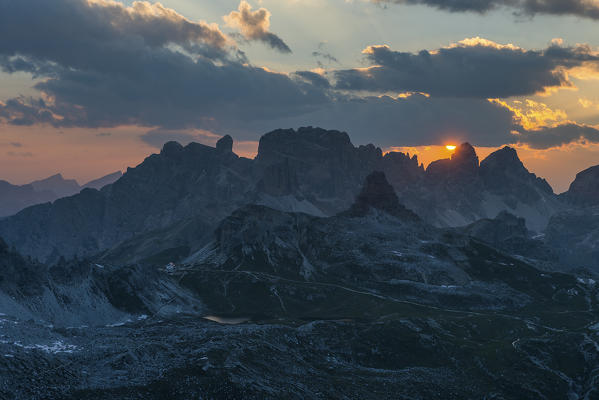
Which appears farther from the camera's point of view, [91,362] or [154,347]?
[154,347]

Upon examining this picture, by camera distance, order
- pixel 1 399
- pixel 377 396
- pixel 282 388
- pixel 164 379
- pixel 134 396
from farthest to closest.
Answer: pixel 377 396, pixel 282 388, pixel 164 379, pixel 134 396, pixel 1 399

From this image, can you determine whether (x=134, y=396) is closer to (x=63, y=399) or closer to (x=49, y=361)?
(x=63, y=399)

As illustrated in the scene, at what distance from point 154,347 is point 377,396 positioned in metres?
70.5

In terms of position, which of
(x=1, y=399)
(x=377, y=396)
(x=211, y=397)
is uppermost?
(x=1, y=399)

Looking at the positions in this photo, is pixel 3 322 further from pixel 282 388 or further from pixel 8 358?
pixel 282 388

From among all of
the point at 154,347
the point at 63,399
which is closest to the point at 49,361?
the point at 63,399

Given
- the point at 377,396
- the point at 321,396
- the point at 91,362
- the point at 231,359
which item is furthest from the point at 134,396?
the point at 377,396

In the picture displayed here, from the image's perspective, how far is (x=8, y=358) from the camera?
525 feet

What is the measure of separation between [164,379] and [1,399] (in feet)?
138

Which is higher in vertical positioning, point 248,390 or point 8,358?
point 8,358

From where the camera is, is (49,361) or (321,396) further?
(321,396)

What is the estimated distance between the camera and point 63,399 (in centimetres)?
14862

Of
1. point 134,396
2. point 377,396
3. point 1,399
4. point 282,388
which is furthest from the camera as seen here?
point 377,396

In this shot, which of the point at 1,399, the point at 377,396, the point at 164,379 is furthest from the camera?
the point at 377,396
